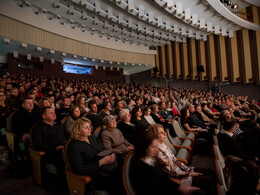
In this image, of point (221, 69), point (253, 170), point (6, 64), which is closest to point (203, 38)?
point (221, 69)

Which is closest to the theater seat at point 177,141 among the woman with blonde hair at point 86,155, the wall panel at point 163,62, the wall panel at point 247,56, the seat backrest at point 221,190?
the seat backrest at point 221,190


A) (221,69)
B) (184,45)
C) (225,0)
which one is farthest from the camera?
(184,45)

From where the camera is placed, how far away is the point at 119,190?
1.20 m

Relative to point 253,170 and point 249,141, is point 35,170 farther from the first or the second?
point 249,141

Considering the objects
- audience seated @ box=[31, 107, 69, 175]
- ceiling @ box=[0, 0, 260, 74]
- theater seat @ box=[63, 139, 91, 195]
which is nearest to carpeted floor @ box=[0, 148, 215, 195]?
audience seated @ box=[31, 107, 69, 175]

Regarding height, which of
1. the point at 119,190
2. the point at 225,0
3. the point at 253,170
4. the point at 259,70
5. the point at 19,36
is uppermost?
the point at 225,0

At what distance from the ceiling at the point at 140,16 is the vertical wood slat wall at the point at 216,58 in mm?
457

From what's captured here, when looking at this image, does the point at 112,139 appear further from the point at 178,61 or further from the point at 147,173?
the point at 178,61

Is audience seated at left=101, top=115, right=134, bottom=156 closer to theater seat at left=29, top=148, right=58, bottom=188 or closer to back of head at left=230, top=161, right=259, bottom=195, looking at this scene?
theater seat at left=29, top=148, right=58, bottom=188

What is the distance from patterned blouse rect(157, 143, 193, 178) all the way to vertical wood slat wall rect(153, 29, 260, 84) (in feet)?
25.4

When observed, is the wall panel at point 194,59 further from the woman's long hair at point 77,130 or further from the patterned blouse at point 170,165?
the woman's long hair at point 77,130

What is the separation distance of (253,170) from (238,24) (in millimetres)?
7850

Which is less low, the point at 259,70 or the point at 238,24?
the point at 238,24

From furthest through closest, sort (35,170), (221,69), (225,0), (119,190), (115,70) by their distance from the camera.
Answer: (115,70) < (221,69) < (225,0) < (35,170) < (119,190)
